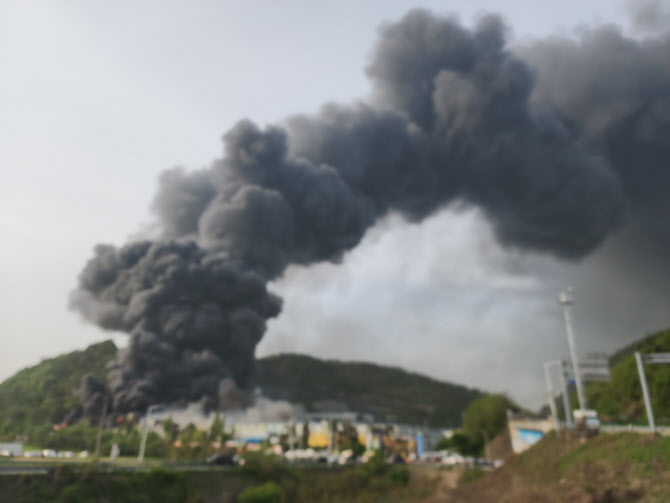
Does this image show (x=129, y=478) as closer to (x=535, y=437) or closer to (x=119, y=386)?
(x=535, y=437)

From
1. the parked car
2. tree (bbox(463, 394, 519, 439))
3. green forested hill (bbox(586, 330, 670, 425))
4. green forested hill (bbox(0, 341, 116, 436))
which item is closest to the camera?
the parked car

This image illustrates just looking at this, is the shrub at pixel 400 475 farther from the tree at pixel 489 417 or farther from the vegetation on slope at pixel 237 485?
the tree at pixel 489 417

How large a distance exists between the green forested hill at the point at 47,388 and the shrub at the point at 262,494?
64743mm

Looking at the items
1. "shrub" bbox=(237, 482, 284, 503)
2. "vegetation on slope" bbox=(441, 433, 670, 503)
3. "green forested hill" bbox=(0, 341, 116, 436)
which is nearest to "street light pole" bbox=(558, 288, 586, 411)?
"vegetation on slope" bbox=(441, 433, 670, 503)

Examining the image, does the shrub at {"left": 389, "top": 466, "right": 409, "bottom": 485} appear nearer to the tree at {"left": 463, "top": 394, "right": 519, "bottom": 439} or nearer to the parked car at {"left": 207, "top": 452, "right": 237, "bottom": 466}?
the parked car at {"left": 207, "top": 452, "right": 237, "bottom": 466}

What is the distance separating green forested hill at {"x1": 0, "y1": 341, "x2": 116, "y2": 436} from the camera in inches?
3927

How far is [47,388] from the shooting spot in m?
118

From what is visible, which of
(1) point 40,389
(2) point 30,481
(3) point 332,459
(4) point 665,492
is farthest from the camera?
(1) point 40,389

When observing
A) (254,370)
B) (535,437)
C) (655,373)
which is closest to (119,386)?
(254,370)

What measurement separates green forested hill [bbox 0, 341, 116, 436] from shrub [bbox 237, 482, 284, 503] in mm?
64743

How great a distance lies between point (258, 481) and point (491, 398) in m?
63.6

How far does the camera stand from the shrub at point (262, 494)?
131 ft

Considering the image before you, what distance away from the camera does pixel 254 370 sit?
326 ft

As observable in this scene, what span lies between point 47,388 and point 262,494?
330 feet
